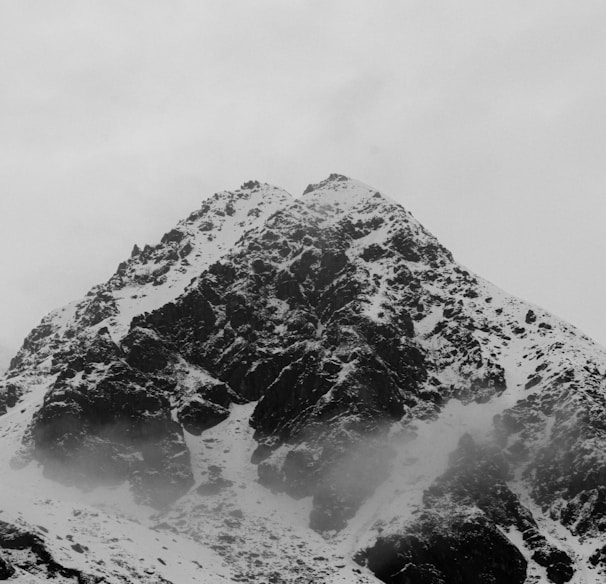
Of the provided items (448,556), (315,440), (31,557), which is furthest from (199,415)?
(31,557)

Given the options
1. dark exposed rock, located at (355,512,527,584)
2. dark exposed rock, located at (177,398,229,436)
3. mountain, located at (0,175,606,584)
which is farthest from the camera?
dark exposed rock, located at (177,398,229,436)

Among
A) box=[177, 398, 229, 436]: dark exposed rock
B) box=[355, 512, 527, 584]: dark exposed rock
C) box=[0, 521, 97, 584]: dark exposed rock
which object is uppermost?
box=[355, 512, 527, 584]: dark exposed rock

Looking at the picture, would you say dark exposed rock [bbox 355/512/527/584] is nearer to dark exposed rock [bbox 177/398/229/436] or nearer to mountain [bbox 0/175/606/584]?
mountain [bbox 0/175/606/584]

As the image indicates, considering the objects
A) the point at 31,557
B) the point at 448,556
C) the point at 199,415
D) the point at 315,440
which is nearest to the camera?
the point at 31,557

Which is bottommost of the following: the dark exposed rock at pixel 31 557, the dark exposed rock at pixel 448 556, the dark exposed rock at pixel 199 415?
the dark exposed rock at pixel 31 557

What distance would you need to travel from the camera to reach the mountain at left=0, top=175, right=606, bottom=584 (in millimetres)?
118438

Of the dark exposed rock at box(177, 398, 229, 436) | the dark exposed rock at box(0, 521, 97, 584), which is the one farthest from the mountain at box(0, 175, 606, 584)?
the dark exposed rock at box(177, 398, 229, 436)

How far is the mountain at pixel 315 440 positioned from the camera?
11844 cm

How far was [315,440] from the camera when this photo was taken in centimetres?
14862

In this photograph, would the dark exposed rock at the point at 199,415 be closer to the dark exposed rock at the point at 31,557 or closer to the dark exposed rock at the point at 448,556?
the dark exposed rock at the point at 448,556

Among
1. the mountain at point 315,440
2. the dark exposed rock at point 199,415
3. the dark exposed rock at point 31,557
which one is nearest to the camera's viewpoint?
the dark exposed rock at point 31,557

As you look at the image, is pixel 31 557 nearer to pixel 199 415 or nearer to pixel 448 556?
pixel 448 556

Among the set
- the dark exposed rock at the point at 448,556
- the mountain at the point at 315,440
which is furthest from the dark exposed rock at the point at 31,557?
the dark exposed rock at the point at 448,556

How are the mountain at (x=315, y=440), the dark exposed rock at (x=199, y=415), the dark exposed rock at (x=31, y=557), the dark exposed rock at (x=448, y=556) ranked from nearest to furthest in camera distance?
the dark exposed rock at (x=31, y=557), the dark exposed rock at (x=448, y=556), the mountain at (x=315, y=440), the dark exposed rock at (x=199, y=415)
